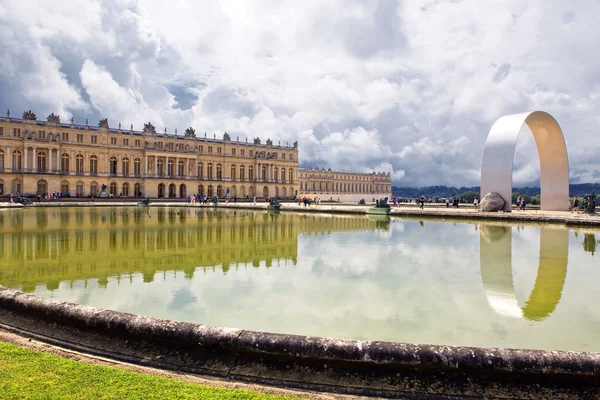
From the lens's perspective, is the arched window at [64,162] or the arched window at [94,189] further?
the arched window at [94,189]

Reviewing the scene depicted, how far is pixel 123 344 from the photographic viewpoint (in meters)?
4.24

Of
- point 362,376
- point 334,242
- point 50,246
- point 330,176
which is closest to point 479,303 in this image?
point 362,376

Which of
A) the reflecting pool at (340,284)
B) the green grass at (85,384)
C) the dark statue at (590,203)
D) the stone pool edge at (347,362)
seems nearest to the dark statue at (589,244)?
the reflecting pool at (340,284)

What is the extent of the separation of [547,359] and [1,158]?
6628cm

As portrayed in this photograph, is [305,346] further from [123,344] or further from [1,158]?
[1,158]

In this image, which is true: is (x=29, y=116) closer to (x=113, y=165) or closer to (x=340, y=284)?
(x=113, y=165)

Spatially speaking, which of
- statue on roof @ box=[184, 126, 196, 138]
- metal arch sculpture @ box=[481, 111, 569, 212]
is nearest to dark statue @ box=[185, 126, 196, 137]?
statue on roof @ box=[184, 126, 196, 138]

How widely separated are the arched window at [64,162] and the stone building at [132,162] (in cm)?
13

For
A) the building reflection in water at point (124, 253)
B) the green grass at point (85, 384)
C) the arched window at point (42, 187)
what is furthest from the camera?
the arched window at point (42, 187)

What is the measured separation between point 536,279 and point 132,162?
65.7 m

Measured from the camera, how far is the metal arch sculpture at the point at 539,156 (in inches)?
1160

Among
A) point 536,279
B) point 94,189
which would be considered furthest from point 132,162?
point 536,279

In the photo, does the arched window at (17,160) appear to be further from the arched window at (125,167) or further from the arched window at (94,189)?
the arched window at (125,167)

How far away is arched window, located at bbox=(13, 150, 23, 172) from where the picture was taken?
55.8 metres
